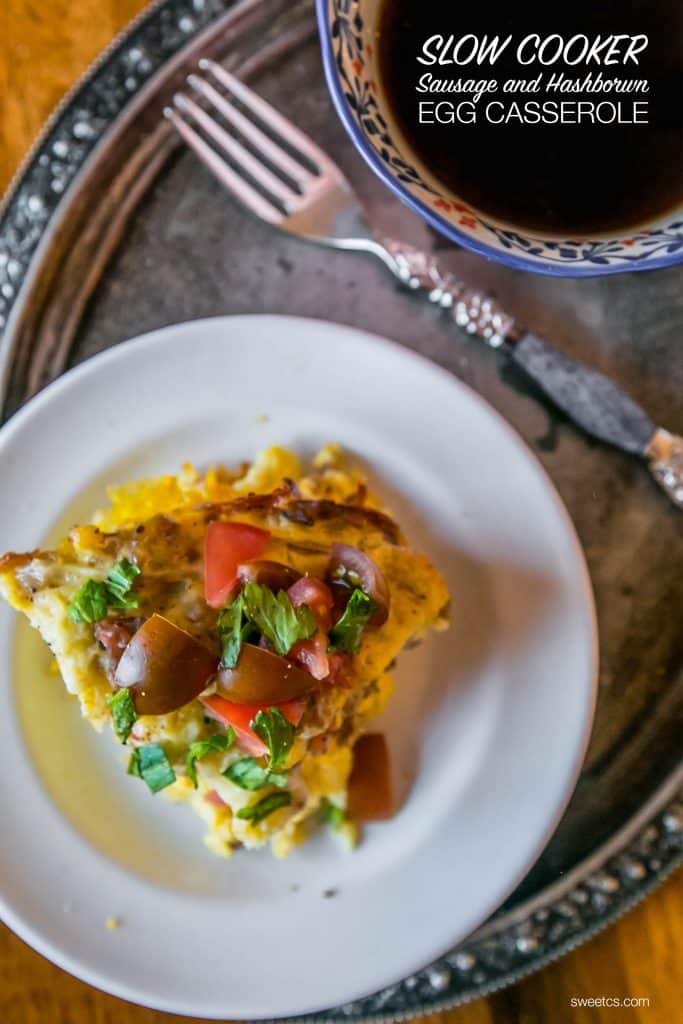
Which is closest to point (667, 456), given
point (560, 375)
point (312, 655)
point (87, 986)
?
point (560, 375)

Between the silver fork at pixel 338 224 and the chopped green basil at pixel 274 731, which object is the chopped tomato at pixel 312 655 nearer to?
the chopped green basil at pixel 274 731

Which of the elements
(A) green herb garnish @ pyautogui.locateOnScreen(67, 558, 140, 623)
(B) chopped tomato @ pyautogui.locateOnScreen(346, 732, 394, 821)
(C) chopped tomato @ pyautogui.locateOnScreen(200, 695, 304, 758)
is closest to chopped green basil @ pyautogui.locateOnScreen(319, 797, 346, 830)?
(B) chopped tomato @ pyautogui.locateOnScreen(346, 732, 394, 821)

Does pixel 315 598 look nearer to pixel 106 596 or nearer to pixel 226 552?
pixel 226 552

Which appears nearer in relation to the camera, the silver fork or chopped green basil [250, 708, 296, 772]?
chopped green basil [250, 708, 296, 772]

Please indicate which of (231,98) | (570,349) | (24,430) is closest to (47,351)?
(24,430)

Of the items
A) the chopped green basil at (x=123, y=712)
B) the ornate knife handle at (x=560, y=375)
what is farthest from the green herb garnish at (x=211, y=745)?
the ornate knife handle at (x=560, y=375)

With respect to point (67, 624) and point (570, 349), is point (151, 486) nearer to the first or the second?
point (67, 624)

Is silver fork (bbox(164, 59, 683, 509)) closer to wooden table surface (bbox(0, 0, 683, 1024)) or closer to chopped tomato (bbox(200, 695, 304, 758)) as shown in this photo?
wooden table surface (bbox(0, 0, 683, 1024))
